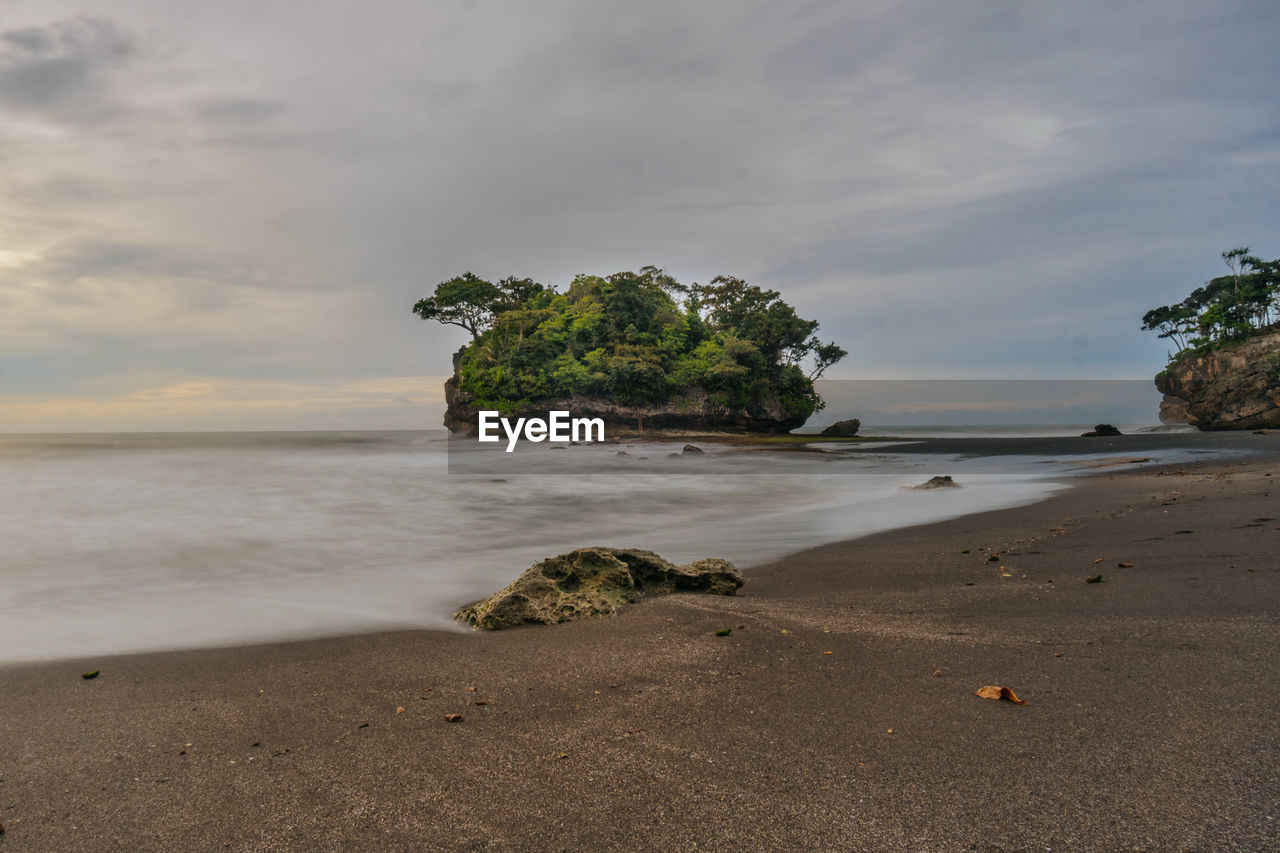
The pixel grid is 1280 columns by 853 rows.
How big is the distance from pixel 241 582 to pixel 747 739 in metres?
5.79

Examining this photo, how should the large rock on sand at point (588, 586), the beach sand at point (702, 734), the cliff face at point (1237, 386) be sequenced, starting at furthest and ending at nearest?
1. the cliff face at point (1237, 386)
2. the large rock on sand at point (588, 586)
3. the beach sand at point (702, 734)

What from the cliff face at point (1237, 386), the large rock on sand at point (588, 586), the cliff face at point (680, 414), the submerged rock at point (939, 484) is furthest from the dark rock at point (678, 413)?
the large rock on sand at point (588, 586)

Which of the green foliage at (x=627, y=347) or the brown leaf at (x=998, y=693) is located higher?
the green foliage at (x=627, y=347)

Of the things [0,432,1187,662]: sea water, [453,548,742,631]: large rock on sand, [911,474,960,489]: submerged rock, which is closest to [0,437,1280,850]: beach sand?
[453,548,742,631]: large rock on sand

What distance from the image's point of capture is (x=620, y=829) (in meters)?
1.67

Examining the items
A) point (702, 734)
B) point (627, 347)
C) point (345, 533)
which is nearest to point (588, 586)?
point (702, 734)

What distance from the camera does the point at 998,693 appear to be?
2.33 m

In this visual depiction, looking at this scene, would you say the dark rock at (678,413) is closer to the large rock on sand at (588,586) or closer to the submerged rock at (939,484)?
the submerged rock at (939,484)

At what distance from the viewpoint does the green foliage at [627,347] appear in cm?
4738

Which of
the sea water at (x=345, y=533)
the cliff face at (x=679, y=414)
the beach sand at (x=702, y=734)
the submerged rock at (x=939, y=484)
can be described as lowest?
the sea water at (x=345, y=533)

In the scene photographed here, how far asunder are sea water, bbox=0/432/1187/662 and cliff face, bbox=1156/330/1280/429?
3227 centimetres

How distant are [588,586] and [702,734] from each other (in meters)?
2.05

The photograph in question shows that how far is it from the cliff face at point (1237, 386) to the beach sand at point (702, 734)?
46.6 meters

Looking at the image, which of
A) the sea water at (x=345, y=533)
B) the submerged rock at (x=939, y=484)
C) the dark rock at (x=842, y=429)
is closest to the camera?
the sea water at (x=345, y=533)
